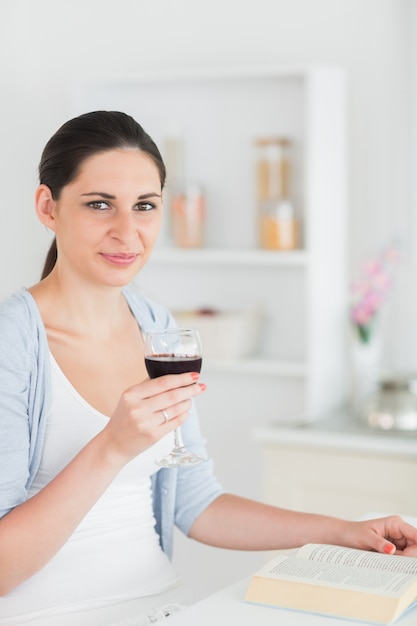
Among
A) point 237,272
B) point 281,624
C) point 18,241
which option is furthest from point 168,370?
point 18,241

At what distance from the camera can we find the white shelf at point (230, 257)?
319 cm

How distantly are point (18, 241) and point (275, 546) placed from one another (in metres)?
2.25

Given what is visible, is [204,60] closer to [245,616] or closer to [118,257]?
[118,257]

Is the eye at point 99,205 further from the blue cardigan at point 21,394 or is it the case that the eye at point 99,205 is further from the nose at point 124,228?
the blue cardigan at point 21,394

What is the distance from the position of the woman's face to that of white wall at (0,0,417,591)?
1.75 m

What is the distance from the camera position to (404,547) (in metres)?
1.66

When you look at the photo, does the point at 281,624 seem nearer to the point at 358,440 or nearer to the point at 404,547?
the point at 404,547

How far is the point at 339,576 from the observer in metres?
1.41

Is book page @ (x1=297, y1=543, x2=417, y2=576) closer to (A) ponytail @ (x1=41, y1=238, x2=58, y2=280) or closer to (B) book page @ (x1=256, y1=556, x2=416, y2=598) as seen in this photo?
(B) book page @ (x1=256, y1=556, x2=416, y2=598)

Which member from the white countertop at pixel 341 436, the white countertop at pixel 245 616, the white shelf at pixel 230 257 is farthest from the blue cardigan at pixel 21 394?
the white shelf at pixel 230 257

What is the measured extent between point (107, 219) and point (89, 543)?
1.77 ft

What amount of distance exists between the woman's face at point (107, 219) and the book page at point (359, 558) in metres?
0.54

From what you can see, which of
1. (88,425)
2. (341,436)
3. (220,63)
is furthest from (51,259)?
(220,63)

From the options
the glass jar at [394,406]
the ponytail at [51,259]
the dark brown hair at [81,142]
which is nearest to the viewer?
Answer: the dark brown hair at [81,142]
